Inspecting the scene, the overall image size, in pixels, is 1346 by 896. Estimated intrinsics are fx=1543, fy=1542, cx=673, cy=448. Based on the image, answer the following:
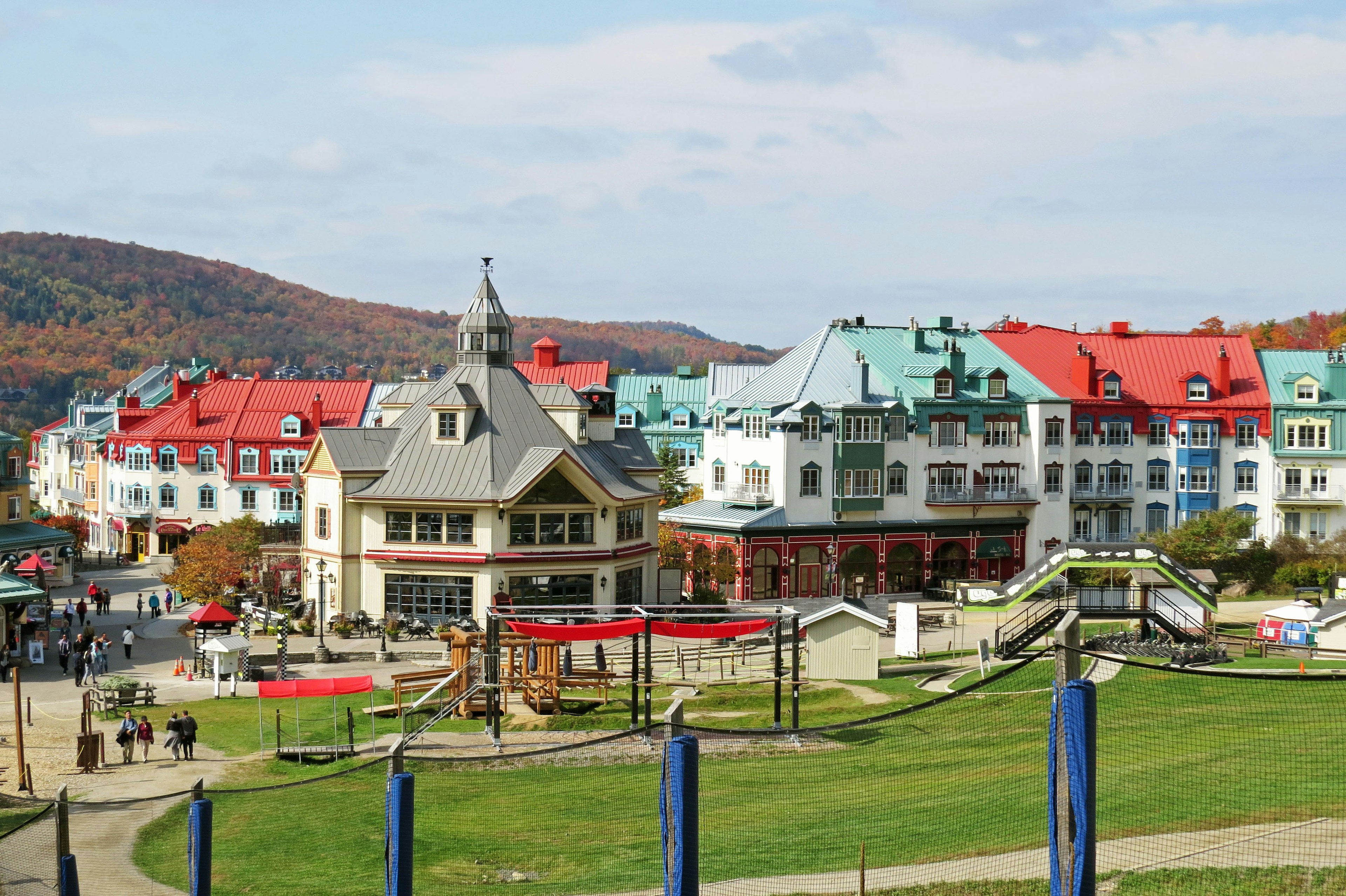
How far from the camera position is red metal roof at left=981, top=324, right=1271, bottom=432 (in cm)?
8075

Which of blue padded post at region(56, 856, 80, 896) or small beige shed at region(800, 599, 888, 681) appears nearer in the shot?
blue padded post at region(56, 856, 80, 896)

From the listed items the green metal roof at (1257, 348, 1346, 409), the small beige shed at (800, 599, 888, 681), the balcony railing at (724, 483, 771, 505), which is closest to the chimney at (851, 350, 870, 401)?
the balcony railing at (724, 483, 771, 505)

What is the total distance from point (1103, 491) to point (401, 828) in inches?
2651

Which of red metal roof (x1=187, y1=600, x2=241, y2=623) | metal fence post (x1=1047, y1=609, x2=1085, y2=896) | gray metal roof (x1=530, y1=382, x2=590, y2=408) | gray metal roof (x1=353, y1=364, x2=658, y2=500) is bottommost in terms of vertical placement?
red metal roof (x1=187, y1=600, x2=241, y2=623)

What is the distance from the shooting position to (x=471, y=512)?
58781 millimetres

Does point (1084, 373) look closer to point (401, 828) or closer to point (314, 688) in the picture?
point (314, 688)

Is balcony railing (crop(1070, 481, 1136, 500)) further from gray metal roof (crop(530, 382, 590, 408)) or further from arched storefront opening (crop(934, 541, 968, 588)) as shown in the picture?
gray metal roof (crop(530, 382, 590, 408))

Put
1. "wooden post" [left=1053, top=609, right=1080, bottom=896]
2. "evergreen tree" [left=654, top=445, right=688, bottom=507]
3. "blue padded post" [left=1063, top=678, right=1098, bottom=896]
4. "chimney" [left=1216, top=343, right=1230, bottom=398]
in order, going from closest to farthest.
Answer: "blue padded post" [left=1063, top=678, right=1098, bottom=896]
"wooden post" [left=1053, top=609, right=1080, bottom=896]
"chimney" [left=1216, top=343, right=1230, bottom=398]
"evergreen tree" [left=654, top=445, right=688, bottom=507]

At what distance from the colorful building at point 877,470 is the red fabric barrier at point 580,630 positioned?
32.1 metres

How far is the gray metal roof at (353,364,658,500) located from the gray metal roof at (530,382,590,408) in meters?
0.33

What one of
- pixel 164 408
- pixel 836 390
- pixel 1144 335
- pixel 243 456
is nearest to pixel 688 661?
pixel 836 390

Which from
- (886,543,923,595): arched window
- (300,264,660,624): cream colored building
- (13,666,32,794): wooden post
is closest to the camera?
(13,666,32,794): wooden post

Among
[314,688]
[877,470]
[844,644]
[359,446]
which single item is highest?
[359,446]

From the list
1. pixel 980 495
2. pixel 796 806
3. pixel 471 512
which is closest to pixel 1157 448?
pixel 980 495
